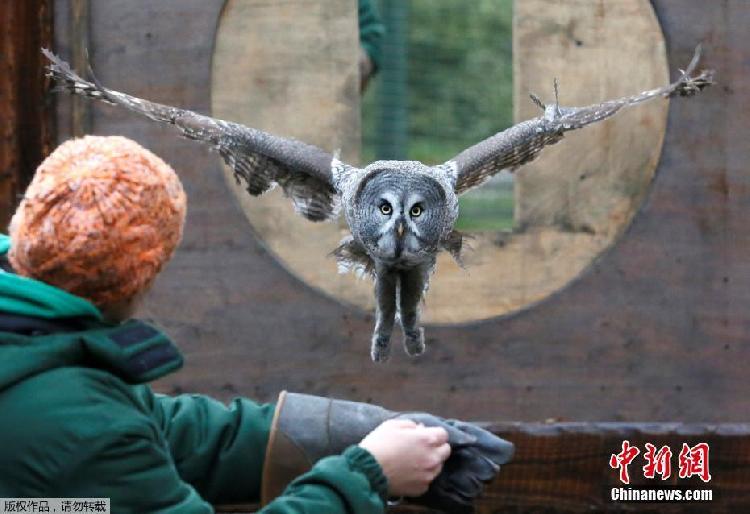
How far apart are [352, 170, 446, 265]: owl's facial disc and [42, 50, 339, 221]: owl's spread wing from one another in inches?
12.2

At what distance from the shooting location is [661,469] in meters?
3.43

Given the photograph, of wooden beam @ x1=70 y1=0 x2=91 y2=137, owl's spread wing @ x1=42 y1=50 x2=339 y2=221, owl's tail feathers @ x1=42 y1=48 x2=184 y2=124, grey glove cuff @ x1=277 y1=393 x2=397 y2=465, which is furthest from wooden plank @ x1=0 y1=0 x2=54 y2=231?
grey glove cuff @ x1=277 y1=393 x2=397 y2=465

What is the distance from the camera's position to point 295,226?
5164 millimetres

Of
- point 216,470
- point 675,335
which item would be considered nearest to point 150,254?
point 216,470

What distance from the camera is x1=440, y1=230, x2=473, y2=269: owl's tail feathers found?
4398 mm

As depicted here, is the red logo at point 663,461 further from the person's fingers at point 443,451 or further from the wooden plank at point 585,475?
the person's fingers at point 443,451

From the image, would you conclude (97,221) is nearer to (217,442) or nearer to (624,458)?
(217,442)

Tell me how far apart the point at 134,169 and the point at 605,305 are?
12.2ft

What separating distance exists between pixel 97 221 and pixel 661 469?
87.8 inches

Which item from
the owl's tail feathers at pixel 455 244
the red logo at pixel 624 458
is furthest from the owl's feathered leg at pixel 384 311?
the red logo at pixel 624 458

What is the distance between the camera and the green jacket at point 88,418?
4.91 ft

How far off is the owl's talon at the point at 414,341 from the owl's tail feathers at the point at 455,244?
0.27 meters

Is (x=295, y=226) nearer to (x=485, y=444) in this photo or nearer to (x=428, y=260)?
(x=428, y=260)

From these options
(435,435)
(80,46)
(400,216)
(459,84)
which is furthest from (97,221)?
(459,84)
